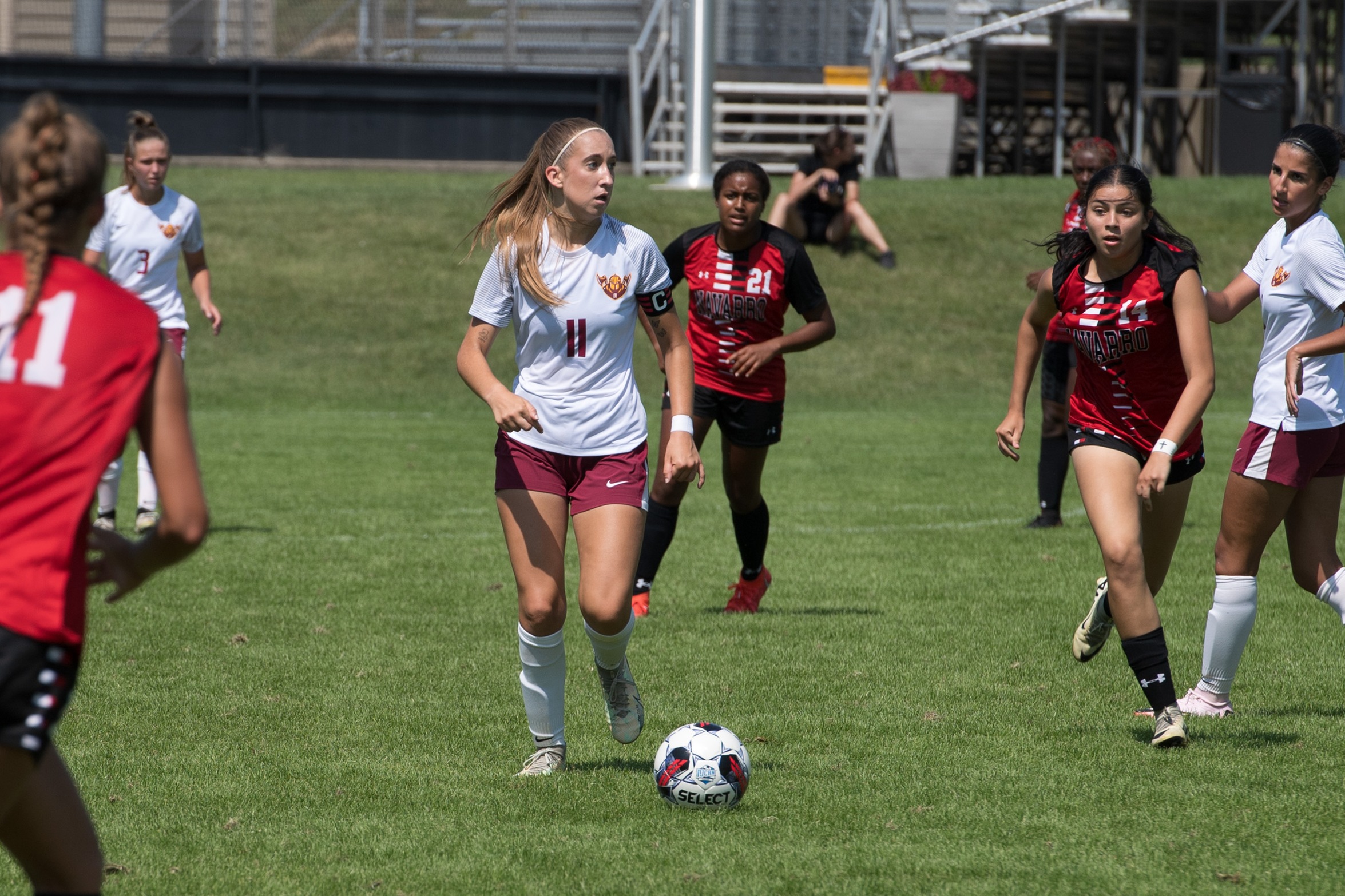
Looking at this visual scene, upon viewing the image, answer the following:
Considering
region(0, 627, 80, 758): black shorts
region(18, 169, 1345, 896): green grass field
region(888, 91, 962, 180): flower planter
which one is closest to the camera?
region(0, 627, 80, 758): black shorts

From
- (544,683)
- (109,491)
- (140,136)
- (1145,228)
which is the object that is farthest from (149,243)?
(1145,228)

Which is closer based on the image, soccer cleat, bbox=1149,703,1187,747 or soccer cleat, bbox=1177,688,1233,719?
soccer cleat, bbox=1149,703,1187,747

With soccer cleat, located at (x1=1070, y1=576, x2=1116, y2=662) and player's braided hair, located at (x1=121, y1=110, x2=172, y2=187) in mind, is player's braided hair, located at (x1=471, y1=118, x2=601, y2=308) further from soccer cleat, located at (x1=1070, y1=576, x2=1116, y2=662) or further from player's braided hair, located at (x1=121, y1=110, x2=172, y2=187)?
player's braided hair, located at (x1=121, y1=110, x2=172, y2=187)

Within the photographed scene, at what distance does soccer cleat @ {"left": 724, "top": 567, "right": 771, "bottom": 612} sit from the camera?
27.5 ft

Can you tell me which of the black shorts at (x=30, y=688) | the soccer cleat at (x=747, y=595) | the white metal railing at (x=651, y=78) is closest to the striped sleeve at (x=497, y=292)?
the black shorts at (x=30, y=688)

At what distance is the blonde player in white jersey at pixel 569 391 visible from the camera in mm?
5148

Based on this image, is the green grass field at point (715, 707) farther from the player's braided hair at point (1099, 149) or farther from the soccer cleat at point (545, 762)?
the player's braided hair at point (1099, 149)

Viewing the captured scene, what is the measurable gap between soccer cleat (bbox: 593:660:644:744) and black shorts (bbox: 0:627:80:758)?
9.38 feet

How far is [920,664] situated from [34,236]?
518 cm

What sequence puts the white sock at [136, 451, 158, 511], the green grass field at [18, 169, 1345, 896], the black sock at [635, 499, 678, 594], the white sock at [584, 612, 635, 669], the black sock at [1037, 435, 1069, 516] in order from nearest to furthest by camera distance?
the green grass field at [18, 169, 1345, 896] → the white sock at [584, 612, 635, 669] → the black sock at [635, 499, 678, 594] → the white sock at [136, 451, 158, 511] → the black sock at [1037, 435, 1069, 516]

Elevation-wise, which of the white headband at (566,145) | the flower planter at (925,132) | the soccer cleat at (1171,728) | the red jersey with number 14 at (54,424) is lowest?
the soccer cleat at (1171,728)

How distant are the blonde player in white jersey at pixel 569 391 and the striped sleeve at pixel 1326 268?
2409 millimetres

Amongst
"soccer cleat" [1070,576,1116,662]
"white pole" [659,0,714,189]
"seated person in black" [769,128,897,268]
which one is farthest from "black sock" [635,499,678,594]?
"white pole" [659,0,714,189]

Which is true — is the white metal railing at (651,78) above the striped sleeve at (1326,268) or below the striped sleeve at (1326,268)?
above
